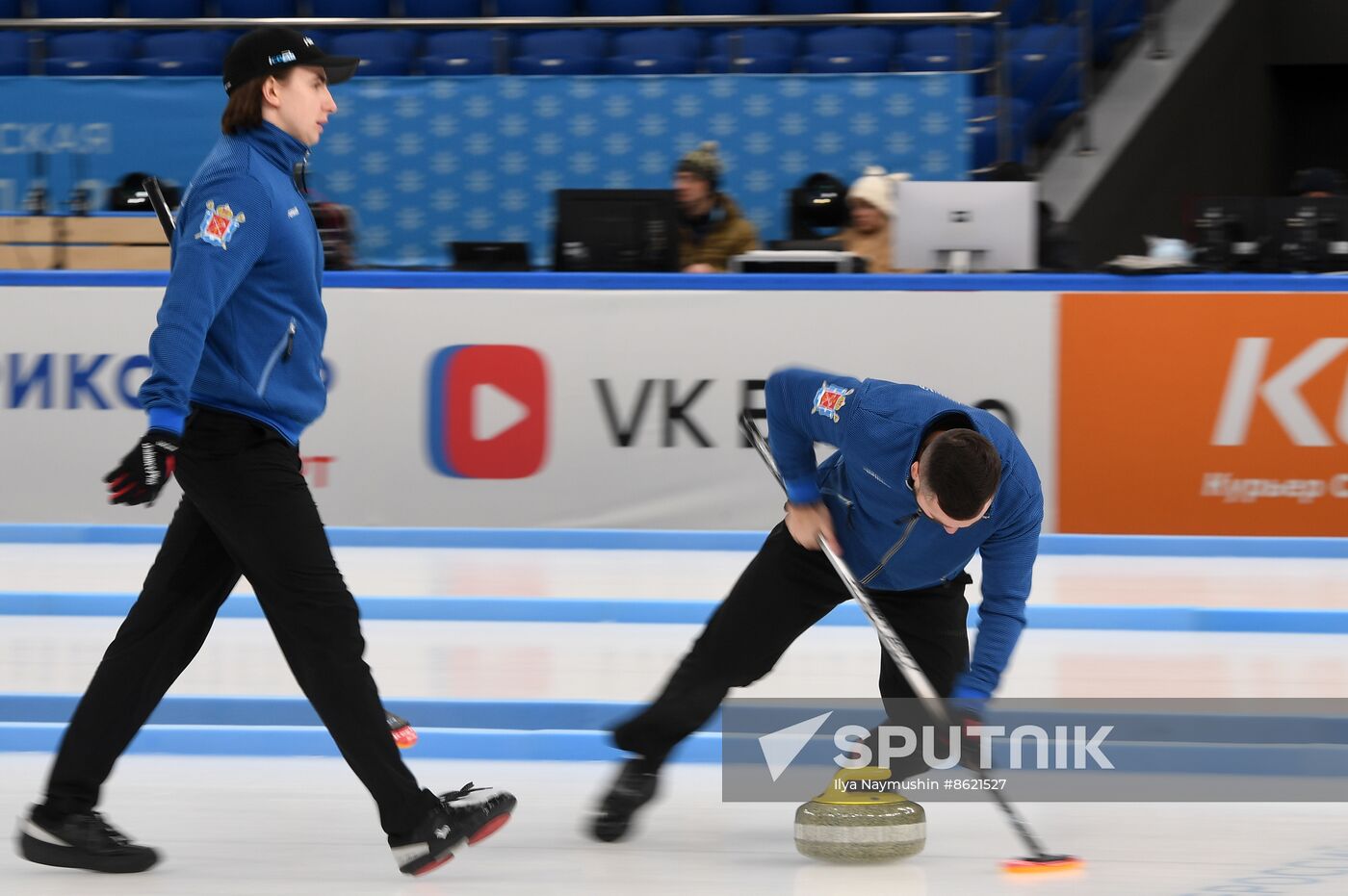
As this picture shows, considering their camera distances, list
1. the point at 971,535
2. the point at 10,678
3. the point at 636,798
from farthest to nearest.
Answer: the point at 10,678, the point at 636,798, the point at 971,535

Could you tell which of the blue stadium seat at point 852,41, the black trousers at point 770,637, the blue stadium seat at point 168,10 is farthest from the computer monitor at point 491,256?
the blue stadium seat at point 168,10

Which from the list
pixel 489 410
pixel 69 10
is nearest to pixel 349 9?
pixel 69 10

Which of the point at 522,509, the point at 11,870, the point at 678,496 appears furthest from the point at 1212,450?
the point at 11,870

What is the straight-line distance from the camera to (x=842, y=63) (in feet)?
33.8

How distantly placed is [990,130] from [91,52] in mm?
5543

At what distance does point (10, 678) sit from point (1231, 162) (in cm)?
934

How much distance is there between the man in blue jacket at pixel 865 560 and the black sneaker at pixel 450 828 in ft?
0.96

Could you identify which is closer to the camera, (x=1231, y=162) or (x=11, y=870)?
(x=11, y=870)

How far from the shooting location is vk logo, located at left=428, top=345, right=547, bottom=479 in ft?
22.4

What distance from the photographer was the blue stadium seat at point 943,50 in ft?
33.0

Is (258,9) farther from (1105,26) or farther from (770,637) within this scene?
(770,637)

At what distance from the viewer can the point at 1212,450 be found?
262 inches

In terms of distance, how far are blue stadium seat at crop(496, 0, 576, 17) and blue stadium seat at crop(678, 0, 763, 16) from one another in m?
0.74

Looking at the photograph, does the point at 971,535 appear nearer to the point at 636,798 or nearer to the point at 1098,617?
the point at 636,798
